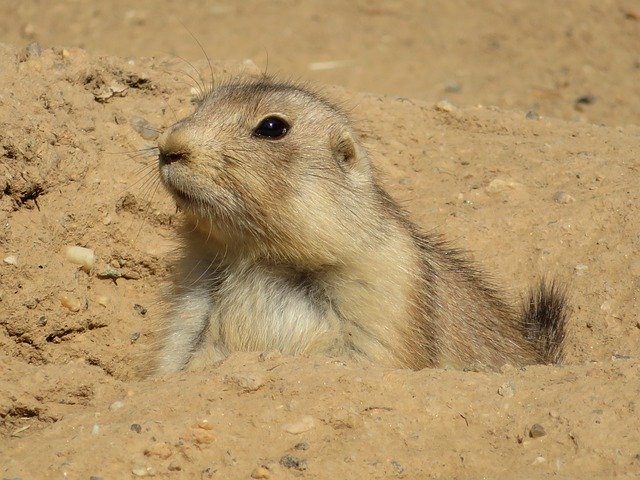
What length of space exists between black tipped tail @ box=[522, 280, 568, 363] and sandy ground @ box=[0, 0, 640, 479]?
0.19m

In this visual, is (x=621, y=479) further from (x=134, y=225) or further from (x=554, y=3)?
(x=554, y=3)

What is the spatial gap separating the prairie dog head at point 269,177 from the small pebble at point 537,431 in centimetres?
169

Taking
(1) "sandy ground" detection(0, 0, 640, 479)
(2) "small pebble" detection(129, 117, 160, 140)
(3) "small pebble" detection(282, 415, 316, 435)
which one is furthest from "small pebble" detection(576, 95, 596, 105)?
→ (3) "small pebble" detection(282, 415, 316, 435)

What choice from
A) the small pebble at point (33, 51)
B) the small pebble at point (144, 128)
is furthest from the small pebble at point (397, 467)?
the small pebble at point (33, 51)

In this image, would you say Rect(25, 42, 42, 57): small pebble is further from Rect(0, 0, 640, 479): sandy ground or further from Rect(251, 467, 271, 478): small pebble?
Rect(251, 467, 271, 478): small pebble

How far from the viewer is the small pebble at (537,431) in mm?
4117

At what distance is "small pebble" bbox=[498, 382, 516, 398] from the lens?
4402mm

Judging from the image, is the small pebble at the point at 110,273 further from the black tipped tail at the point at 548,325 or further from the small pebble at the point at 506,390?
the small pebble at the point at 506,390

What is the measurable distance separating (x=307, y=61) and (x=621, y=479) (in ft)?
30.3

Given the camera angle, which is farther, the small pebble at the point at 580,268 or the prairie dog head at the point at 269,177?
the small pebble at the point at 580,268

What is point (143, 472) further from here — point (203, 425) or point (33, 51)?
point (33, 51)

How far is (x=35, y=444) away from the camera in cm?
428

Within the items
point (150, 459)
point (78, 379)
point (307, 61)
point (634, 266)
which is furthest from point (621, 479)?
point (307, 61)

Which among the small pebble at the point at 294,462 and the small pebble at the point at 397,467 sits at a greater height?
the small pebble at the point at 397,467
